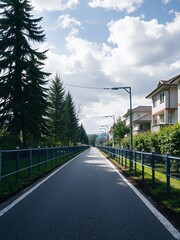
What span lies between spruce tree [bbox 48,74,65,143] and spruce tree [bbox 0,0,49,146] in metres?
24.6

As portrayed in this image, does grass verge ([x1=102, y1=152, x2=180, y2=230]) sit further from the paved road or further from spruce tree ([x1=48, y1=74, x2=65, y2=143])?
spruce tree ([x1=48, y1=74, x2=65, y2=143])

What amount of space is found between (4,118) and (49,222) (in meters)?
21.0

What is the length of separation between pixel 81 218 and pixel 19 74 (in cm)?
2178

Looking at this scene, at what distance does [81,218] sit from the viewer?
620 centimetres

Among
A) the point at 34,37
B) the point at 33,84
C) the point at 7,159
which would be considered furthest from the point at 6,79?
the point at 7,159

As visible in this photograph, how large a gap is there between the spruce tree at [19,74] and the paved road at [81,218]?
56.0 feet

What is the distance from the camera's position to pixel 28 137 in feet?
96.3

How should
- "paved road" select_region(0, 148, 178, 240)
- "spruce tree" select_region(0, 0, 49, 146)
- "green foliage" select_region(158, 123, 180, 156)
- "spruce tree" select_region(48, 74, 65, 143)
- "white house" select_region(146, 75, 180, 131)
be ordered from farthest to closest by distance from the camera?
"spruce tree" select_region(48, 74, 65, 143) → "white house" select_region(146, 75, 180, 131) → "spruce tree" select_region(0, 0, 49, 146) → "green foliage" select_region(158, 123, 180, 156) → "paved road" select_region(0, 148, 178, 240)

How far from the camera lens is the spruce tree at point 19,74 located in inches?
1007

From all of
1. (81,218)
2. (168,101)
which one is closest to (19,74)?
(168,101)

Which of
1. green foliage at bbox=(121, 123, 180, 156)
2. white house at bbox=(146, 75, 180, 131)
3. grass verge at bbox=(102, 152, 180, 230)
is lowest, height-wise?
grass verge at bbox=(102, 152, 180, 230)

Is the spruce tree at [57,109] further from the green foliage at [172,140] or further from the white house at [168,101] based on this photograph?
the green foliage at [172,140]

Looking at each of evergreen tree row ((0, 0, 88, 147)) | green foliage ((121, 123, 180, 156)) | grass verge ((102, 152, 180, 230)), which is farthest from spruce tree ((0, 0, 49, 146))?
grass verge ((102, 152, 180, 230))

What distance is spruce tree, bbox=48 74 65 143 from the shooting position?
52.6 metres
